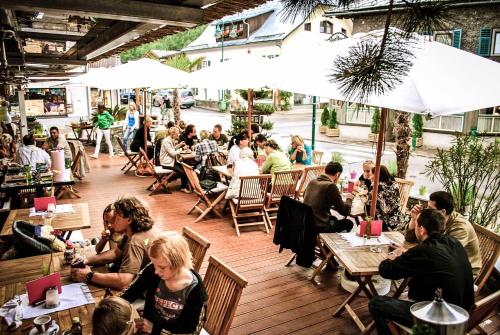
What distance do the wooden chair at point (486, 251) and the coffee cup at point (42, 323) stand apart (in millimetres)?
3558

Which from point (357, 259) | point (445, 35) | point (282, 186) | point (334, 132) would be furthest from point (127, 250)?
point (334, 132)

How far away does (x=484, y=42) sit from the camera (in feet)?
50.8

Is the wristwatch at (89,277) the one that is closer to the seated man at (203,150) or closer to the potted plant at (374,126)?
the seated man at (203,150)

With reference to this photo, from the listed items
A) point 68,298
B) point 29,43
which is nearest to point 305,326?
point 68,298

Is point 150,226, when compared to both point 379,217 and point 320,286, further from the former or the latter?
point 379,217

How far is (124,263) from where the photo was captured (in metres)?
3.15

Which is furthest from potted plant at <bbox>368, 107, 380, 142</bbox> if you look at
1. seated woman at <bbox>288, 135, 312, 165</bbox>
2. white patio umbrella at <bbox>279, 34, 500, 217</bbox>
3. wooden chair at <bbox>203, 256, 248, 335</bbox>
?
wooden chair at <bbox>203, 256, 248, 335</bbox>

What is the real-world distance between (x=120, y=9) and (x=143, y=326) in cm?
199

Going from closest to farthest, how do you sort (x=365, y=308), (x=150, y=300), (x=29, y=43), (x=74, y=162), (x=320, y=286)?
(x=150, y=300) → (x=365, y=308) → (x=320, y=286) → (x=29, y=43) → (x=74, y=162)

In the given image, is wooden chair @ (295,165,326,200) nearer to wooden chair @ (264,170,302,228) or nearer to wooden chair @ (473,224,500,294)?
wooden chair @ (264,170,302,228)

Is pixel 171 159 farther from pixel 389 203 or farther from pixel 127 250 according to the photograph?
pixel 127 250

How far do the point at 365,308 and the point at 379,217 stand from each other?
1.17 m

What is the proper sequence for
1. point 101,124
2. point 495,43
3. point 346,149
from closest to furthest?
point 101,124, point 495,43, point 346,149

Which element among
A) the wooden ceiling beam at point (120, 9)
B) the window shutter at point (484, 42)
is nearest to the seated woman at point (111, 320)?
the wooden ceiling beam at point (120, 9)
